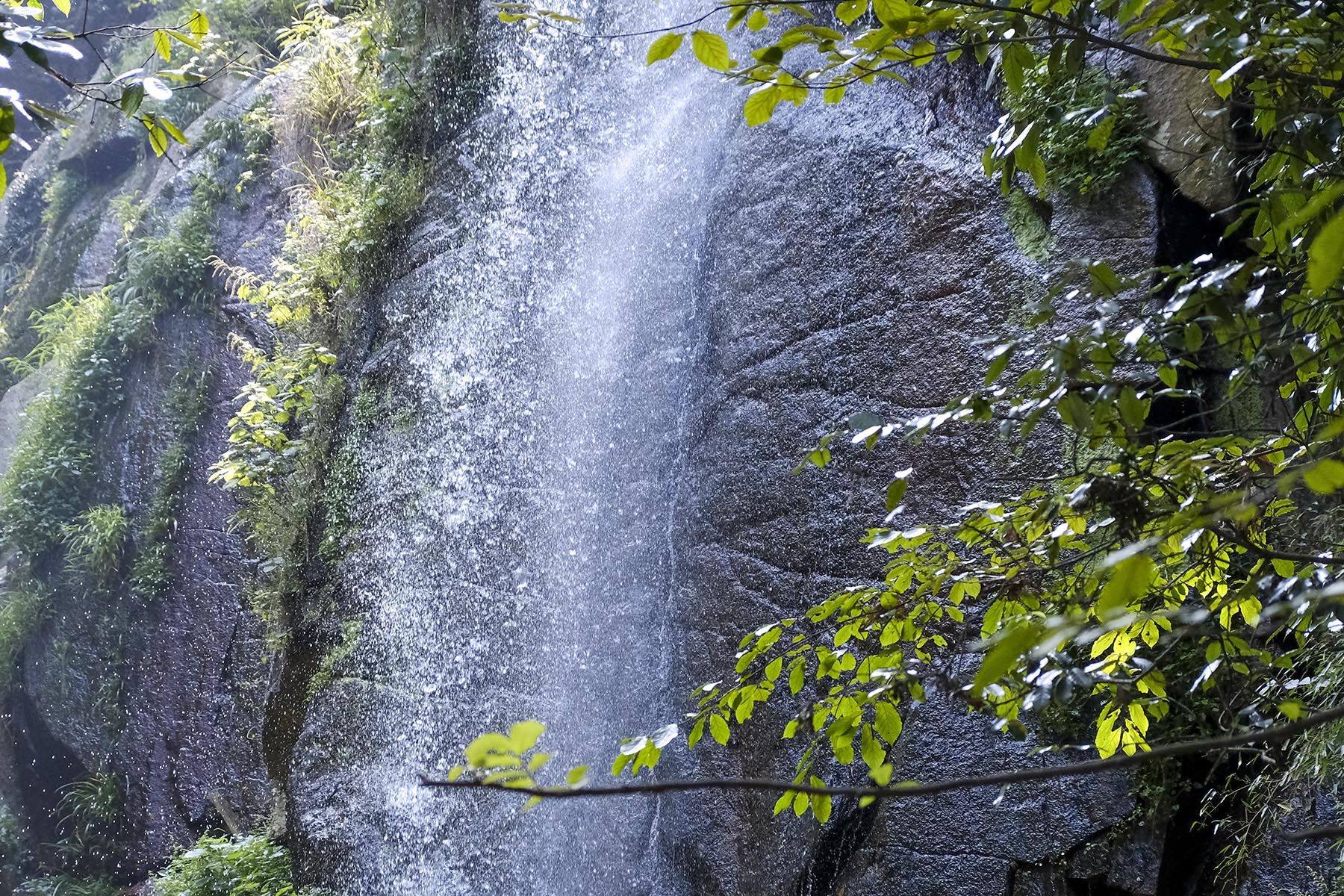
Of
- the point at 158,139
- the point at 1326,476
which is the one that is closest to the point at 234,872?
the point at 158,139

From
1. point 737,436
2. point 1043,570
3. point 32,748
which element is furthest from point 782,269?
point 32,748

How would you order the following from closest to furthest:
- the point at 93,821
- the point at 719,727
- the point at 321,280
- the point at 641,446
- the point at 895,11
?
the point at 895,11
the point at 719,727
the point at 641,446
the point at 321,280
the point at 93,821

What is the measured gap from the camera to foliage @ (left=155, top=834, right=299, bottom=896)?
506 cm

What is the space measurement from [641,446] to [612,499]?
33 centimetres

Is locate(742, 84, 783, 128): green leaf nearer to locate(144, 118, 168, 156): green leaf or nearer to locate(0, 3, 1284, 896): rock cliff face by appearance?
locate(144, 118, 168, 156): green leaf

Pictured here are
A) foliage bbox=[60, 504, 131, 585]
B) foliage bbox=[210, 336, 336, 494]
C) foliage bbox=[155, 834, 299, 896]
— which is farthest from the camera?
foliage bbox=[60, 504, 131, 585]

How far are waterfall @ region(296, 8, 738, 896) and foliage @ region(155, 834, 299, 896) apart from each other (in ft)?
0.98

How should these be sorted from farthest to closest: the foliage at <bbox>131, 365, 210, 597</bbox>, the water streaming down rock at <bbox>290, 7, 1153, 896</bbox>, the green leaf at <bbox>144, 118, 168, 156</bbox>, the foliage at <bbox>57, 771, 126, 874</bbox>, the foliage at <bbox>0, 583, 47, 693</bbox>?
the foliage at <bbox>0, 583, 47, 693</bbox> → the foliage at <bbox>131, 365, 210, 597</bbox> → the foliage at <bbox>57, 771, 126, 874</bbox> → the water streaming down rock at <bbox>290, 7, 1153, 896</bbox> → the green leaf at <bbox>144, 118, 168, 156</bbox>

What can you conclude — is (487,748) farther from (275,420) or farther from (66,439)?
(66,439)

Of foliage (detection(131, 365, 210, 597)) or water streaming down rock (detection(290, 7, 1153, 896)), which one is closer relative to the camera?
water streaming down rock (detection(290, 7, 1153, 896))

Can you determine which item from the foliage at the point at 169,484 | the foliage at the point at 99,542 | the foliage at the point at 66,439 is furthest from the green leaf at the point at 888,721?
the foliage at the point at 66,439

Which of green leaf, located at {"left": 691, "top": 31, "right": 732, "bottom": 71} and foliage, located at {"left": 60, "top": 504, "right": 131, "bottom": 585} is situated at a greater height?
green leaf, located at {"left": 691, "top": 31, "right": 732, "bottom": 71}

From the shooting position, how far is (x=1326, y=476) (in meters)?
0.87

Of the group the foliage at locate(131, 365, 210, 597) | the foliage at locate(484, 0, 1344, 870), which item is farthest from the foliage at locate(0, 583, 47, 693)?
the foliage at locate(484, 0, 1344, 870)
